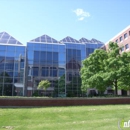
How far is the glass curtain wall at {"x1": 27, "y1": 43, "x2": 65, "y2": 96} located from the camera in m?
40.3

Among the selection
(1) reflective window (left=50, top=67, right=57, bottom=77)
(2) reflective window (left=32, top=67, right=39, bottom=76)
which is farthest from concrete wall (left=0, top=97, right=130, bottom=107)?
(2) reflective window (left=32, top=67, right=39, bottom=76)

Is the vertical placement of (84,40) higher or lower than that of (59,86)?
higher

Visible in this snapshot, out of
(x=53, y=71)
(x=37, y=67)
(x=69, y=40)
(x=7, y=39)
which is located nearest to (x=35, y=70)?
(x=37, y=67)

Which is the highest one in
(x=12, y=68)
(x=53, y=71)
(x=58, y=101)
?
(x=12, y=68)

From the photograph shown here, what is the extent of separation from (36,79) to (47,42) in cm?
913

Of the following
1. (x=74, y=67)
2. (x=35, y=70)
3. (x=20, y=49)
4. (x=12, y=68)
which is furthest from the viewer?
(x=74, y=67)

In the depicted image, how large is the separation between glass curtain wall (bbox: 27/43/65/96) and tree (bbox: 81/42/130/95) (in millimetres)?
13163

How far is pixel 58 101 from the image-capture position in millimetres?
20547

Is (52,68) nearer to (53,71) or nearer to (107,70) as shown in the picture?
(53,71)

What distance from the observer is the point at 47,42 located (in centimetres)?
4375

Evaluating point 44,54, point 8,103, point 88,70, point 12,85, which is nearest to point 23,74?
point 12,85

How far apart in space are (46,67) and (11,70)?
24.3 ft

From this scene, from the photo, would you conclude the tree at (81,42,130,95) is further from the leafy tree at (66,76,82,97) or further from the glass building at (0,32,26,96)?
the glass building at (0,32,26,96)

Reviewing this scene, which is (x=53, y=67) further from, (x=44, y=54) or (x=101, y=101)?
(x=101, y=101)
